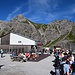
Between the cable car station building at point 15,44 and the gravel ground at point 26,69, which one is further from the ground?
the cable car station building at point 15,44

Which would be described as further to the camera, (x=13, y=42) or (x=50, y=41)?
(x=50, y=41)

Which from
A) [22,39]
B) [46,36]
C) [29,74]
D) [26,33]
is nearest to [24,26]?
[26,33]

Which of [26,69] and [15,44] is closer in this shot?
[26,69]

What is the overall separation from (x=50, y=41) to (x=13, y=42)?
13947cm

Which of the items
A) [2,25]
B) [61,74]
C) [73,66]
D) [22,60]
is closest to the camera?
[73,66]

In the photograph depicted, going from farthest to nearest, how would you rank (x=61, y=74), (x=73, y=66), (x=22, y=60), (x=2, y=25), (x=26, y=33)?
(x=2, y=25), (x=26, y=33), (x=22, y=60), (x=61, y=74), (x=73, y=66)

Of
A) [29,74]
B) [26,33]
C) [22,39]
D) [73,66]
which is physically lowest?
[29,74]

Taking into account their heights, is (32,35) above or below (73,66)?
above

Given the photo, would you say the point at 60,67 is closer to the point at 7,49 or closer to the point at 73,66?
the point at 73,66

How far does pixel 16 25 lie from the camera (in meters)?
168

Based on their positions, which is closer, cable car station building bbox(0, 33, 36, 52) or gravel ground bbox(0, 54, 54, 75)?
gravel ground bbox(0, 54, 54, 75)

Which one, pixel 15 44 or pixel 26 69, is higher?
pixel 15 44

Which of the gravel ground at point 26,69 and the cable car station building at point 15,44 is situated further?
the cable car station building at point 15,44

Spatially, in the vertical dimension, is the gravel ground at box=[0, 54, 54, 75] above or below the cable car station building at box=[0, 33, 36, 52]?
below
